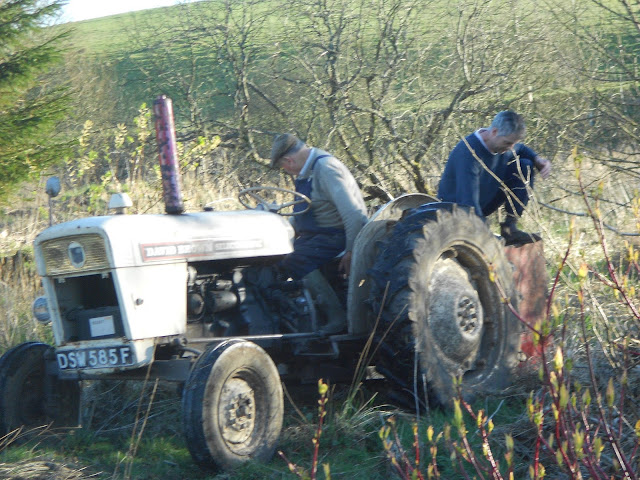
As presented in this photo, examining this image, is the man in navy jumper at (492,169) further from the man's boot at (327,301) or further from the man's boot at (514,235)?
the man's boot at (327,301)

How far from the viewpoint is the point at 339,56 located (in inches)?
417

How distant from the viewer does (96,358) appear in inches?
167

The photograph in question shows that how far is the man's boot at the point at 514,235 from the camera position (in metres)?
5.73

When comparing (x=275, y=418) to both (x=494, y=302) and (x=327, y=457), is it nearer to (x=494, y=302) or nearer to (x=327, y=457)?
(x=327, y=457)

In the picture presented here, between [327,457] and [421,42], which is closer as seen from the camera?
[327,457]

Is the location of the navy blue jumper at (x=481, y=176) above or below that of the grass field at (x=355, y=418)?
above

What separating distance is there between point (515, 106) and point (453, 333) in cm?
611

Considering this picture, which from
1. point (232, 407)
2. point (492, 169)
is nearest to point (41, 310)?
point (232, 407)

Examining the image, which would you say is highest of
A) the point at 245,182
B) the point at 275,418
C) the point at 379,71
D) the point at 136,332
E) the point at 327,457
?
the point at 379,71

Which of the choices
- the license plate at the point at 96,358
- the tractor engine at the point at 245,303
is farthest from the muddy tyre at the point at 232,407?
the tractor engine at the point at 245,303

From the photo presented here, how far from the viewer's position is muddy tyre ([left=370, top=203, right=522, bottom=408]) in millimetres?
4605

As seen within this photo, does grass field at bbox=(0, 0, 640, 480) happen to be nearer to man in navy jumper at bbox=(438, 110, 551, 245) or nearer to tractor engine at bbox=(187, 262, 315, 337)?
man in navy jumper at bbox=(438, 110, 551, 245)

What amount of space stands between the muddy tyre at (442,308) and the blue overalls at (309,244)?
43cm

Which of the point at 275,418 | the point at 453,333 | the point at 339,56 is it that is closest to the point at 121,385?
the point at 275,418
